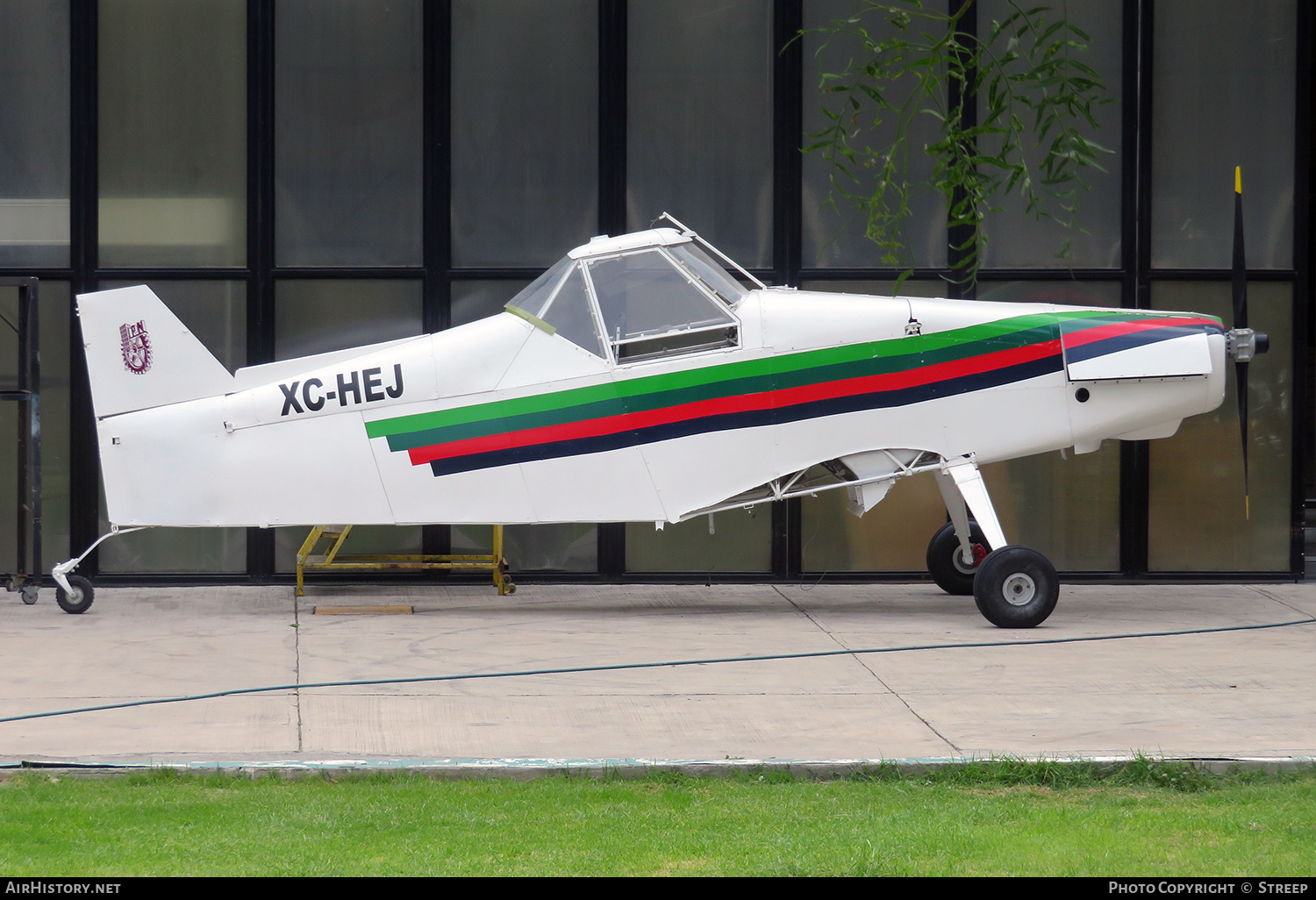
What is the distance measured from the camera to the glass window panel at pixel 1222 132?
12344 millimetres

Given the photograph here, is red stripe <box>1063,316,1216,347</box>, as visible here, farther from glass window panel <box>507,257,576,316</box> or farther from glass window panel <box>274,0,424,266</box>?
glass window panel <box>274,0,424,266</box>

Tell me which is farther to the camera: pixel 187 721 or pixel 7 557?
pixel 7 557

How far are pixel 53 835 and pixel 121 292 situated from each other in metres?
6.11

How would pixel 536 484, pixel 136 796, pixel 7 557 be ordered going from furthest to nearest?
pixel 7 557 < pixel 536 484 < pixel 136 796

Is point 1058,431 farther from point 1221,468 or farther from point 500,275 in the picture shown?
point 500,275

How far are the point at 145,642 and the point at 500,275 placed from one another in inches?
179

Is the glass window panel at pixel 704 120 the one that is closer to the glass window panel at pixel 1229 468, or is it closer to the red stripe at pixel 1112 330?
the red stripe at pixel 1112 330

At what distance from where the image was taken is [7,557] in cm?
1224

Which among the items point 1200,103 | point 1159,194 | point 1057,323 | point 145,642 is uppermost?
point 1200,103

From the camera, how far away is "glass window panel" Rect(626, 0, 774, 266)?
12312mm

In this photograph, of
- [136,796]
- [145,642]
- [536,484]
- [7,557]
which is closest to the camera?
[136,796]

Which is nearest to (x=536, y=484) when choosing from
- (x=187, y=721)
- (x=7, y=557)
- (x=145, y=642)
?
(x=145, y=642)

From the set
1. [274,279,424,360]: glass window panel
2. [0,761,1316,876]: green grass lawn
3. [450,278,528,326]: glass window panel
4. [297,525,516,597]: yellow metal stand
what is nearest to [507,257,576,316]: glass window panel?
[450,278,528,326]: glass window panel

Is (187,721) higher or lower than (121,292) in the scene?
lower
